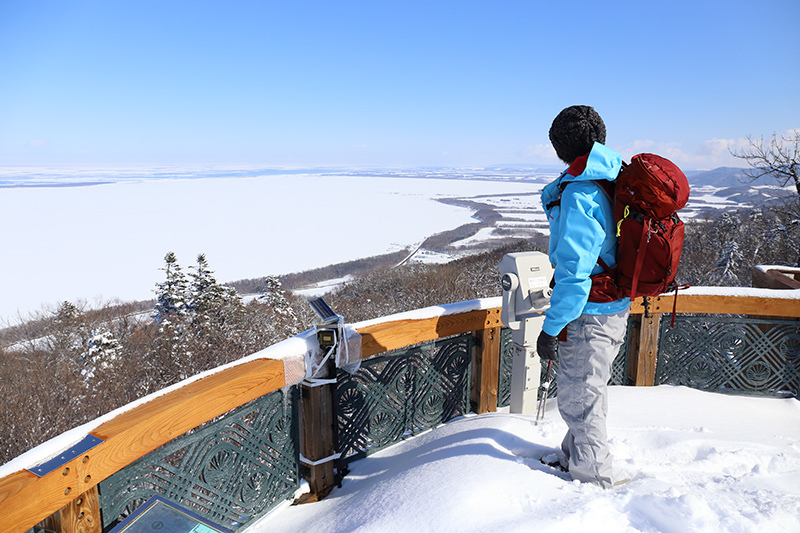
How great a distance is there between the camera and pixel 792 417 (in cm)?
370

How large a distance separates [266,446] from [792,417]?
12.3 feet

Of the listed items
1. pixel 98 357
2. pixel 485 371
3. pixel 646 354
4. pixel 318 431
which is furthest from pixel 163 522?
pixel 98 357

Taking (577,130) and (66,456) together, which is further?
(577,130)

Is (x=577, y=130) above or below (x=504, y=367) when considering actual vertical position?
above

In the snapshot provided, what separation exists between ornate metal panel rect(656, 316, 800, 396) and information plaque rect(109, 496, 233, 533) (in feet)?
12.4

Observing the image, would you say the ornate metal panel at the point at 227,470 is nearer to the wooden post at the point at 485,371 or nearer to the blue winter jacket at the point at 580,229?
the wooden post at the point at 485,371

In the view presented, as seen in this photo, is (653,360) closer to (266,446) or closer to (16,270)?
(266,446)

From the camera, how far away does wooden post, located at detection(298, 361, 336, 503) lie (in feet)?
9.31

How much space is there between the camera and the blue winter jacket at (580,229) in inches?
88.6

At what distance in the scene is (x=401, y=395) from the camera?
3361mm

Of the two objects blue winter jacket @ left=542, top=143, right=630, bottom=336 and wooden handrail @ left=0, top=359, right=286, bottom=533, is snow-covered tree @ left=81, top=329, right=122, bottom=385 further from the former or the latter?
blue winter jacket @ left=542, top=143, right=630, bottom=336

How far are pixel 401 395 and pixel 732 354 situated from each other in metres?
2.94

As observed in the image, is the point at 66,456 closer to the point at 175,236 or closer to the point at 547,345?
the point at 547,345

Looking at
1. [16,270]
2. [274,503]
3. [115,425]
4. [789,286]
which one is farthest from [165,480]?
[16,270]
